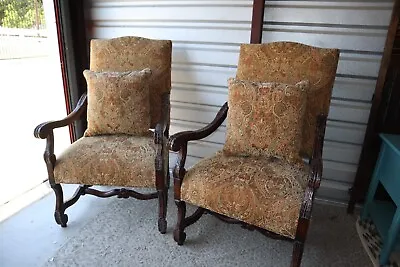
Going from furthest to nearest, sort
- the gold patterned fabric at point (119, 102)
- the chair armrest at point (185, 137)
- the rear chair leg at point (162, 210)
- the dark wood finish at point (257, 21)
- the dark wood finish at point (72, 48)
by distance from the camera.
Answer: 1. the dark wood finish at point (72, 48)
2. the dark wood finish at point (257, 21)
3. the gold patterned fabric at point (119, 102)
4. the rear chair leg at point (162, 210)
5. the chair armrest at point (185, 137)

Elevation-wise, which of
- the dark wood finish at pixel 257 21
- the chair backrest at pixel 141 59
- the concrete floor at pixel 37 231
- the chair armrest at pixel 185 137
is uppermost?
the dark wood finish at pixel 257 21

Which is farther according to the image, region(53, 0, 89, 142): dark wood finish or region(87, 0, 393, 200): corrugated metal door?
region(53, 0, 89, 142): dark wood finish

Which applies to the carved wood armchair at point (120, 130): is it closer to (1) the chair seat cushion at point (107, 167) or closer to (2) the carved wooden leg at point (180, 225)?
(1) the chair seat cushion at point (107, 167)

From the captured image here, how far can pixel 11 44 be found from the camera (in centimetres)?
192

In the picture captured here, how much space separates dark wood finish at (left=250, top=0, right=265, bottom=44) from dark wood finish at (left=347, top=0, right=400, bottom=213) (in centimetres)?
70

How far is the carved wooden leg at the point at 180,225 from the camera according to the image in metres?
1.48

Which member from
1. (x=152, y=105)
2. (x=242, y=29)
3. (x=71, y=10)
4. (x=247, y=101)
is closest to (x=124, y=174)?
(x=152, y=105)

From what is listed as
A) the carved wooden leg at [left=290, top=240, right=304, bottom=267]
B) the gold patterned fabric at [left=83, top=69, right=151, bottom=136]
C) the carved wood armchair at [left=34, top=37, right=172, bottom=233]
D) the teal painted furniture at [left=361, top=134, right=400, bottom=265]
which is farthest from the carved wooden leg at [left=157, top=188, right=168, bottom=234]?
the teal painted furniture at [left=361, top=134, right=400, bottom=265]

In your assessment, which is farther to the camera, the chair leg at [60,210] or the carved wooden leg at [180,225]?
the chair leg at [60,210]

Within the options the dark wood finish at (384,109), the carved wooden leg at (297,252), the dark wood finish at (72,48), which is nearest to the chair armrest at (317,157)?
the carved wooden leg at (297,252)

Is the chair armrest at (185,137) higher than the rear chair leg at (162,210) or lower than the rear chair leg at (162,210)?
higher

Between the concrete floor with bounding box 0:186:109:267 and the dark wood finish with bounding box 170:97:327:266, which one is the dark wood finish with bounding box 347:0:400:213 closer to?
the dark wood finish with bounding box 170:97:327:266

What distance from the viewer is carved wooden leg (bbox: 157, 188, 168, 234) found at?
1.58 metres

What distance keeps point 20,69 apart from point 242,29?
5.10ft
